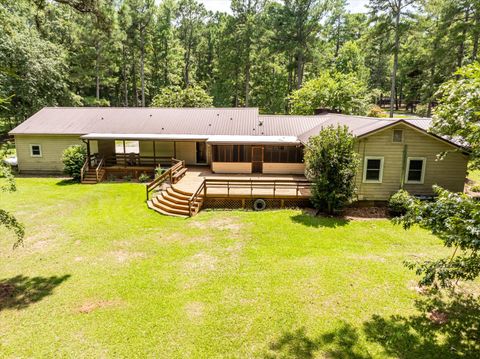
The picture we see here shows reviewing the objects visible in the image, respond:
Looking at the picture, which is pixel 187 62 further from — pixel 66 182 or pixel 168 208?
pixel 168 208

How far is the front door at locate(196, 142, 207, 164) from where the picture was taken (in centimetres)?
2292

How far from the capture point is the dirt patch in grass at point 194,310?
7254 mm

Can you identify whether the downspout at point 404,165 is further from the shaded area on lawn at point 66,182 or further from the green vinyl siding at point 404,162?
the shaded area on lawn at point 66,182

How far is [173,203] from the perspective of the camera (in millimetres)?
14969

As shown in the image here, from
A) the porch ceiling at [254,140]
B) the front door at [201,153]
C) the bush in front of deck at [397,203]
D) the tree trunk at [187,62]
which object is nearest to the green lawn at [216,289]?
the bush in front of deck at [397,203]

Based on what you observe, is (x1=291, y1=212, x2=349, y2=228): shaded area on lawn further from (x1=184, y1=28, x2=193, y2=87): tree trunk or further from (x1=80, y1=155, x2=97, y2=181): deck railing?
(x1=184, y1=28, x2=193, y2=87): tree trunk

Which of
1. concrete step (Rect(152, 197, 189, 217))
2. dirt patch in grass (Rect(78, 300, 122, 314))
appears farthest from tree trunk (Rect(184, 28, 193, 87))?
dirt patch in grass (Rect(78, 300, 122, 314))

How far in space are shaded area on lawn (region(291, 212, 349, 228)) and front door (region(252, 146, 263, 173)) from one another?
6.96m

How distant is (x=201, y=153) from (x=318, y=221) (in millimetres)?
12282

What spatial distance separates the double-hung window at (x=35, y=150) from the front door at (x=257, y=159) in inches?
623

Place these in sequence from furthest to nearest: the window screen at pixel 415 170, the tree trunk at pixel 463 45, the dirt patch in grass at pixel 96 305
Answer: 1. the tree trunk at pixel 463 45
2. the window screen at pixel 415 170
3. the dirt patch in grass at pixel 96 305

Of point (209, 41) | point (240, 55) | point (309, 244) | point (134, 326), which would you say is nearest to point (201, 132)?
point (309, 244)

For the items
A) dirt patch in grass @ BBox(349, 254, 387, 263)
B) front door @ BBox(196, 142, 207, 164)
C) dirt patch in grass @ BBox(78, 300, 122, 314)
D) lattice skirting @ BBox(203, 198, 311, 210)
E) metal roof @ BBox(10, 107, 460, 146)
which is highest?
metal roof @ BBox(10, 107, 460, 146)

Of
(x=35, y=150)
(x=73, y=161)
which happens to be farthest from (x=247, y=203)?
(x=35, y=150)
